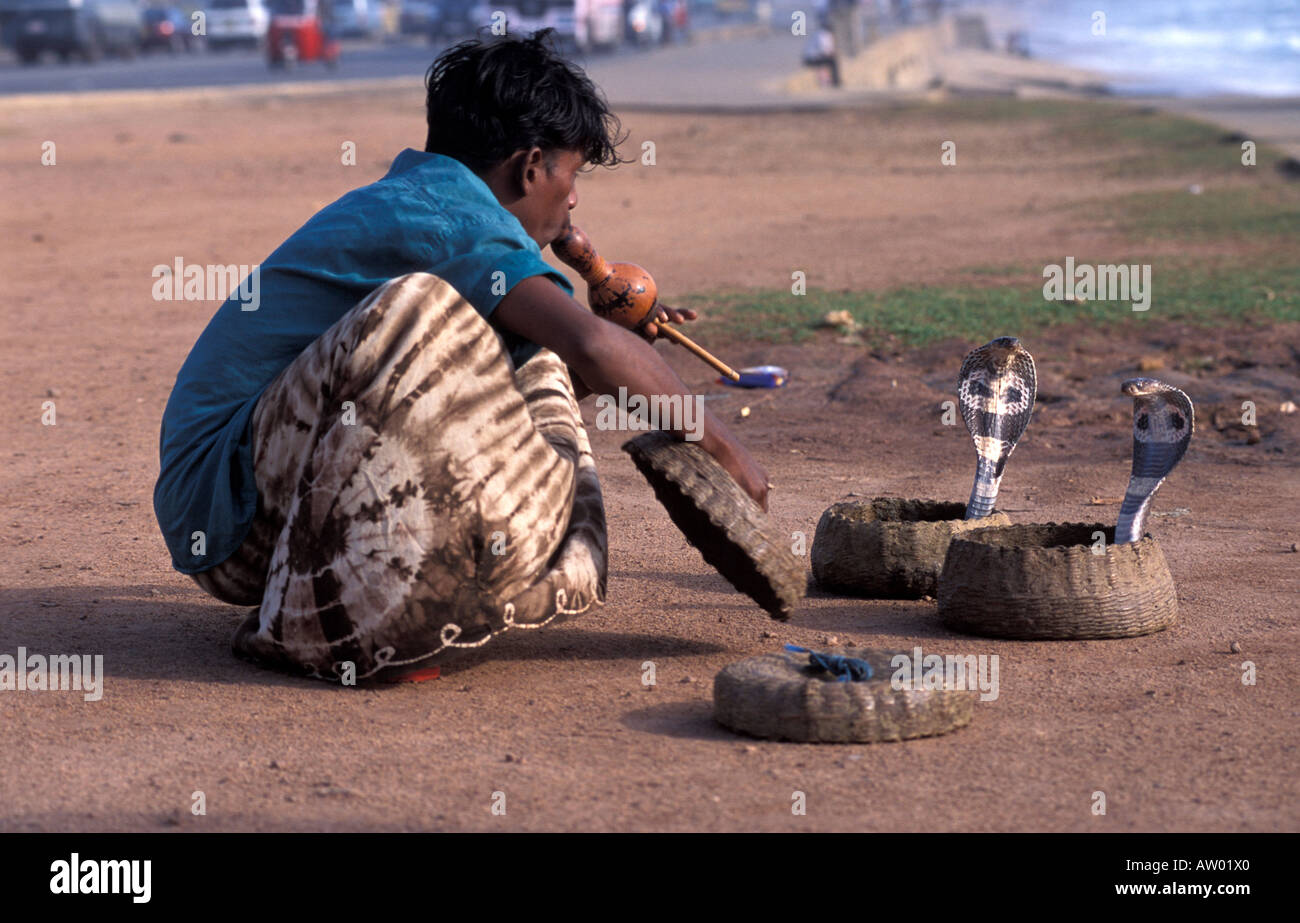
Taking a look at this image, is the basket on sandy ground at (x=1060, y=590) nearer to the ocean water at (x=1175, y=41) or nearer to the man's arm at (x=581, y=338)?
the man's arm at (x=581, y=338)

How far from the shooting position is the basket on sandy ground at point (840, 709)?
10.7 feet

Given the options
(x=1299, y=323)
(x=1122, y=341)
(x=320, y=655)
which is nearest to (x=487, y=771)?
(x=320, y=655)

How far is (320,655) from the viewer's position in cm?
358

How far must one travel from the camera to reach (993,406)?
4465 millimetres

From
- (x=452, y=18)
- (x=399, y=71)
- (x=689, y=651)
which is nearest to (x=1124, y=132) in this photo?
(x=399, y=71)

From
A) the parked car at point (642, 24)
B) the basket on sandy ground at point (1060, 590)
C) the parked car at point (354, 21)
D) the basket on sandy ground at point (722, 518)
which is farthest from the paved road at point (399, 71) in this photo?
the basket on sandy ground at point (722, 518)

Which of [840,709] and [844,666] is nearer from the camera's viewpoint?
[840,709]

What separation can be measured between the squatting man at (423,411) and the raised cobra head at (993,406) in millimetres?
893

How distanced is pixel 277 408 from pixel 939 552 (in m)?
1.81

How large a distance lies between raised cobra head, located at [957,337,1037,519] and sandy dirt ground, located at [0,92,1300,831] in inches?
15.4

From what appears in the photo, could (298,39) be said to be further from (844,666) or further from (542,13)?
(844,666)

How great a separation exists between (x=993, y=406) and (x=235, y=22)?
37.9m

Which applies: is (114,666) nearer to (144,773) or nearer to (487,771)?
(144,773)

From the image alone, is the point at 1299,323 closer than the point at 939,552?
No
